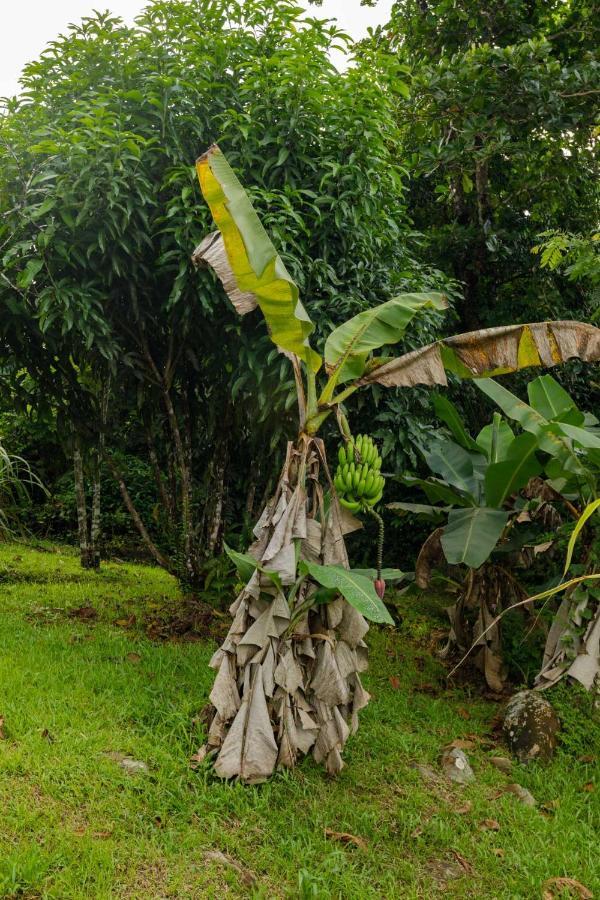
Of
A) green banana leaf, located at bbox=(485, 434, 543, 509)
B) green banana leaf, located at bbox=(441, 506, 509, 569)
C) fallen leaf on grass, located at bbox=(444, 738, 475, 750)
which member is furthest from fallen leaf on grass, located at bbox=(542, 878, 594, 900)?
green banana leaf, located at bbox=(485, 434, 543, 509)

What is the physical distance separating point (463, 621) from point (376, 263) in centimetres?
283

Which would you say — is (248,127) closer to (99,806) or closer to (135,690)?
(135,690)

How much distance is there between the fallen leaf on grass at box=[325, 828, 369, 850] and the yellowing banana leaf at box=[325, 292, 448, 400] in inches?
78.1

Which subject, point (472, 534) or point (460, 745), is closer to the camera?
point (460, 745)

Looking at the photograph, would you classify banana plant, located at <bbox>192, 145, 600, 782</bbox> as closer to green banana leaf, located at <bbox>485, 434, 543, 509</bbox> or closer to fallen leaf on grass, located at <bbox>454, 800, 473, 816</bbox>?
fallen leaf on grass, located at <bbox>454, 800, 473, 816</bbox>

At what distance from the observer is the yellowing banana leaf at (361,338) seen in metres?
3.52

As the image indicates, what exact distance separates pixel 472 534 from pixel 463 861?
72.8 inches

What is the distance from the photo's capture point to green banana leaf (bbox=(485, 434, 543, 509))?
4.30 metres

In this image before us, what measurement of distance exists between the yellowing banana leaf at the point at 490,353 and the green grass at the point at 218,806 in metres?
2.04

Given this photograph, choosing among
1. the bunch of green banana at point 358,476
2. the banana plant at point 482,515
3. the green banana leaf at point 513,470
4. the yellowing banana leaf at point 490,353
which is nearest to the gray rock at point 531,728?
the banana plant at point 482,515

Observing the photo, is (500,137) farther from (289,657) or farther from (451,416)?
(289,657)

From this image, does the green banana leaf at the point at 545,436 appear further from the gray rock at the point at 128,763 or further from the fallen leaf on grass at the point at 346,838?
the gray rock at the point at 128,763

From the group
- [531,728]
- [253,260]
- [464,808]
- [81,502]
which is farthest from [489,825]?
Answer: [81,502]

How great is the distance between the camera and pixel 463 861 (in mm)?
3096
